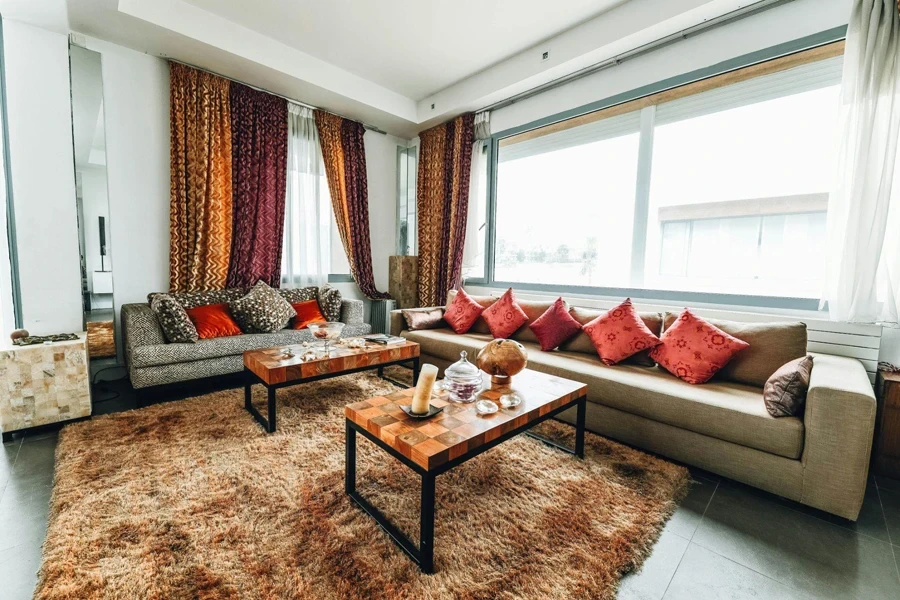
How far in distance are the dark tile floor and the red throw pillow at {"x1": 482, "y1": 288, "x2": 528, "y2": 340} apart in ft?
5.67

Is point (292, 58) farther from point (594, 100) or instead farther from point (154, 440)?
point (154, 440)

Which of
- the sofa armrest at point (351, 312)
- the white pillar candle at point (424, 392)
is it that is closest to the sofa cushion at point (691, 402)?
the white pillar candle at point (424, 392)

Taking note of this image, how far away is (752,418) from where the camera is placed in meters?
1.72

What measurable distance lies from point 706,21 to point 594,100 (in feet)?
3.01

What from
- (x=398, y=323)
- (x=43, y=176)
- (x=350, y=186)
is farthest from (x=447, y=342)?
(x=43, y=176)

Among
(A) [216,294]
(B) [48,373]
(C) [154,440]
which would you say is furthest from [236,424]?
(A) [216,294]

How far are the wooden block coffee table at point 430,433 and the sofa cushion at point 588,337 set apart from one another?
3.17ft

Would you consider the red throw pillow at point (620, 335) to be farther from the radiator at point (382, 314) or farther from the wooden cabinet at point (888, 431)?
the radiator at point (382, 314)

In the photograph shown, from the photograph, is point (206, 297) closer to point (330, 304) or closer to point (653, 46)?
point (330, 304)

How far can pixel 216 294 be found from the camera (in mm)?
3438

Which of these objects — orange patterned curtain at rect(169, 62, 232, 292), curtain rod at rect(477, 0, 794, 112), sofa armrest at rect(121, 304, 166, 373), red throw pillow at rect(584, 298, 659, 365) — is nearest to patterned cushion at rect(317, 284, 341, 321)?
orange patterned curtain at rect(169, 62, 232, 292)

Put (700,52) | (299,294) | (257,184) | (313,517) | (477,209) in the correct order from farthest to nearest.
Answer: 1. (477,209)
2. (299,294)
3. (257,184)
4. (700,52)
5. (313,517)

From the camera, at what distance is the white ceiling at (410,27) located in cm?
288

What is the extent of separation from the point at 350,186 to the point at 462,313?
2.18m
